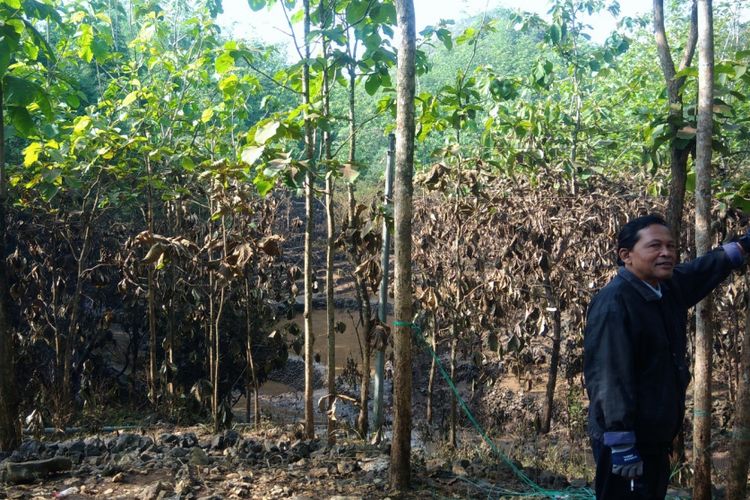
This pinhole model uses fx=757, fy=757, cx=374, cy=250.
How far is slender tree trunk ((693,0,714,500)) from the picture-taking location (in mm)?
3957

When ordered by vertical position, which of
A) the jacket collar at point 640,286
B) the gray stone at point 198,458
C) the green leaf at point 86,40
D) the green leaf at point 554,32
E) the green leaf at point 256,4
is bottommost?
the gray stone at point 198,458

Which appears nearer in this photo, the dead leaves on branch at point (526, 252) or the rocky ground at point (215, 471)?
the rocky ground at point (215, 471)

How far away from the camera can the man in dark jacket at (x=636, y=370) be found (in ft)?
9.02

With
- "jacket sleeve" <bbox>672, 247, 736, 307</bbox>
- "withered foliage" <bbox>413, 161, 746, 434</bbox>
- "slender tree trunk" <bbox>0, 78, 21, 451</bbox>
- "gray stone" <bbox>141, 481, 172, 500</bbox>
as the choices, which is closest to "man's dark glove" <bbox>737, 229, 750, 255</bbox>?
"jacket sleeve" <bbox>672, 247, 736, 307</bbox>

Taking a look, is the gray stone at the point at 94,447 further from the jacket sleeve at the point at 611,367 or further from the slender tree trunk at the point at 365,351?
the jacket sleeve at the point at 611,367

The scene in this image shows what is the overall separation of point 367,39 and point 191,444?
3139mm

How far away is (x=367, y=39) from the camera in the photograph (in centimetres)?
516

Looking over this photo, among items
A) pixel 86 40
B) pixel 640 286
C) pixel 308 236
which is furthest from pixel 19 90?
pixel 640 286

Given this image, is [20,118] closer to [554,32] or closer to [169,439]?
[169,439]

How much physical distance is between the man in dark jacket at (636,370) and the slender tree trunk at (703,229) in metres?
1.13

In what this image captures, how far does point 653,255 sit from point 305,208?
6.11m

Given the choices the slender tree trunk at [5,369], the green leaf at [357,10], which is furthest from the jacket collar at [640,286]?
the slender tree trunk at [5,369]

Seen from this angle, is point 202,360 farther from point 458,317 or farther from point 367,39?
point 367,39

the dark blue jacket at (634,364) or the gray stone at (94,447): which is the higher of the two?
the dark blue jacket at (634,364)
